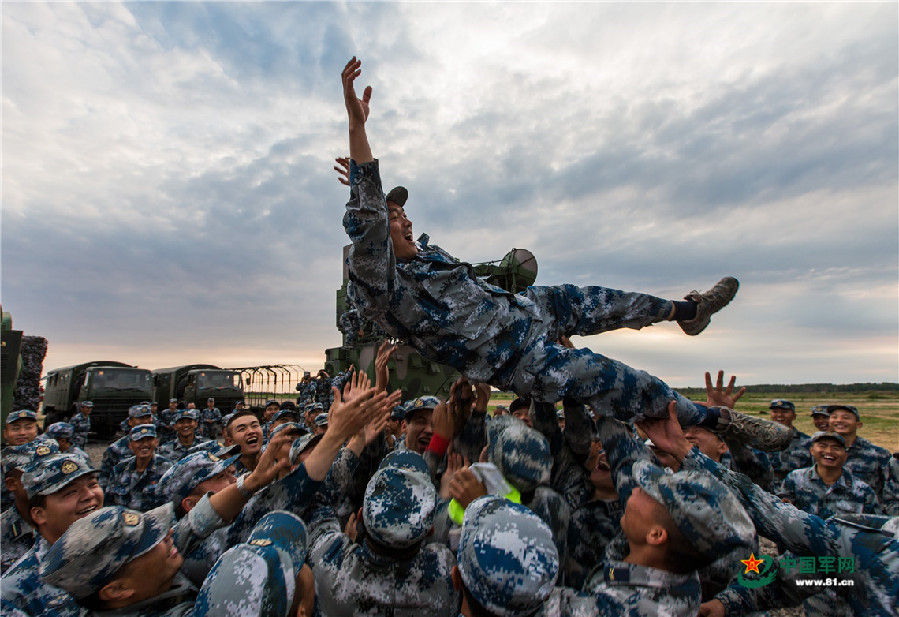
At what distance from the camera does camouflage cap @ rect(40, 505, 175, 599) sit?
5.04 feet

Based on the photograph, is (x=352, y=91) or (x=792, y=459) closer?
(x=352, y=91)

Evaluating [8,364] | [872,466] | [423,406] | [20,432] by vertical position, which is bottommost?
[872,466]

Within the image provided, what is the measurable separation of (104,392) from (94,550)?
1845 centimetres

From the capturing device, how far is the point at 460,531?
A: 213cm

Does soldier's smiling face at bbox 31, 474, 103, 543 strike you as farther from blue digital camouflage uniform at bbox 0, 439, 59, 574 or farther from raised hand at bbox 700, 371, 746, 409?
raised hand at bbox 700, 371, 746, 409

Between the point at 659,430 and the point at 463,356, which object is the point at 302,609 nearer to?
the point at 463,356

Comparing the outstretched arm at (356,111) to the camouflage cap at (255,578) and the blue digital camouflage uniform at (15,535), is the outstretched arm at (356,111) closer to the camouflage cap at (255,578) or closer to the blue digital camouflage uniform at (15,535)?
the camouflage cap at (255,578)

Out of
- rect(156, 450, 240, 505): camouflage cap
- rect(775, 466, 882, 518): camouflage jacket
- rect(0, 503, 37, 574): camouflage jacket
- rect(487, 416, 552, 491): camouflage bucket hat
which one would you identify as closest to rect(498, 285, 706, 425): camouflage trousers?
rect(487, 416, 552, 491): camouflage bucket hat

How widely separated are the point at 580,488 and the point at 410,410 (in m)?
1.79

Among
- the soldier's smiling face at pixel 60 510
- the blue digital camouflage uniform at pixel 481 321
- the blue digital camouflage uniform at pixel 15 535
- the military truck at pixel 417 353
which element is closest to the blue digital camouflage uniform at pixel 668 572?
the blue digital camouflage uniform at pixel 481 321

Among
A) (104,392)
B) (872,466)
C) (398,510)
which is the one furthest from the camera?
(104,392)

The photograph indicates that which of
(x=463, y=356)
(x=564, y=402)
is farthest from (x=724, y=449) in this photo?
(x=463, y=356)

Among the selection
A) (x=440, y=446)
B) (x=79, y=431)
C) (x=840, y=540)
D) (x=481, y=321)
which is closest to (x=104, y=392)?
(x=79, y=431)

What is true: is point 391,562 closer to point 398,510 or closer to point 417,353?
point 398,510
